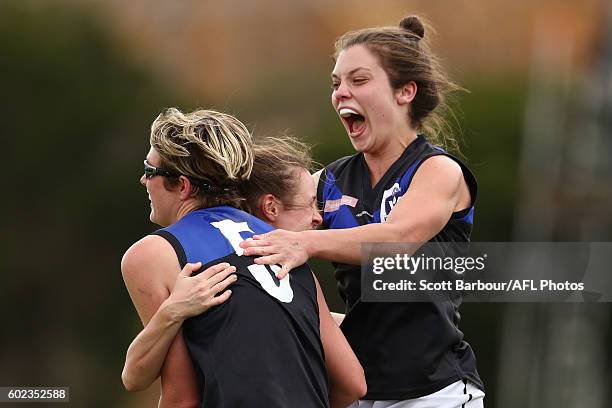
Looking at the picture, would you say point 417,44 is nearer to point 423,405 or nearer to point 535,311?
point 423,405

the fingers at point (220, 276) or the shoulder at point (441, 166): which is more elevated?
the shoulder at point (441, 166)

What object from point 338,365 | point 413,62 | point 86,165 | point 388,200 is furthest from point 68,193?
point 338,365

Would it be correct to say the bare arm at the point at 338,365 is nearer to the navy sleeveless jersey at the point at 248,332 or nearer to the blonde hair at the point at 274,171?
the navy sleeveless jersey at the point at 248,332

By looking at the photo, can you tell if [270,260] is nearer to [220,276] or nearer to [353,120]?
[220,276]

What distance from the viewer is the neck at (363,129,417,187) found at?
466 centimetres

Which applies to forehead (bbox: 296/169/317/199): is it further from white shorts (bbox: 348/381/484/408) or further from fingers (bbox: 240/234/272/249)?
white shorts (bbox: 348/381/484/408)

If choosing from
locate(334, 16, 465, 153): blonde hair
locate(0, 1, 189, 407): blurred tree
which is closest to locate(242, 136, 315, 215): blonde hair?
locate(334, 16, 465, 153): blonde hair

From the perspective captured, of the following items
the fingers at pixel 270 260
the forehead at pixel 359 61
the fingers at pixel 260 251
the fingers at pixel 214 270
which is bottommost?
the fingers at pixel 214 270

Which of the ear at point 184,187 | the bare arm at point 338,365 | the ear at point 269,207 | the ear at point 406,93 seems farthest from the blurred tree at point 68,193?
the ear at point 184,187

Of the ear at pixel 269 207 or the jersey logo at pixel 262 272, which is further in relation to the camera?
the ear at pixel 269 207

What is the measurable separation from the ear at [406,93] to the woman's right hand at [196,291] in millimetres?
1309

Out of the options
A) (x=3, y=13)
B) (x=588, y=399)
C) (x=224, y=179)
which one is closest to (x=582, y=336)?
(x=588, y=399)

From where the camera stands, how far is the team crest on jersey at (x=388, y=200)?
4.51 metres

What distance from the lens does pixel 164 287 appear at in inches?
147
